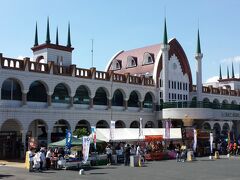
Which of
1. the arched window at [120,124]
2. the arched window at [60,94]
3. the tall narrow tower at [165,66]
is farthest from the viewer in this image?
the tall narrow tower at [165,66]

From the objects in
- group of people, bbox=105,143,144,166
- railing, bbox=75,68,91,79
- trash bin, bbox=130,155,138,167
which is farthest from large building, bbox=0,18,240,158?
trash bin, bbox=130,155,138,167

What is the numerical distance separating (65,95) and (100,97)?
5571 millimetres

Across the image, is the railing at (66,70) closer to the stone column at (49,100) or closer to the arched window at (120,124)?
the stone column at (49,100)

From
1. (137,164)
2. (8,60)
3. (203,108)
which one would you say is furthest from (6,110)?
(203,108)

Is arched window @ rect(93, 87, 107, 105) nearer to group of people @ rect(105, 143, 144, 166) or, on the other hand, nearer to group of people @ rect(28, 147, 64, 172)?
group of people @ rect(105, 143, 144, 166)

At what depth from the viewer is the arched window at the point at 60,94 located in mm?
44094

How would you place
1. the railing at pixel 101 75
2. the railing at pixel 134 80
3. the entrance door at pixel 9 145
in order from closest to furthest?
the entrance door at pixel 9 145 → the railing at pixel 101 75 → the railing at pixel 134 80

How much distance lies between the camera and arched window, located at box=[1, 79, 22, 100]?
39.4 meters

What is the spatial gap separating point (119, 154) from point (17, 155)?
13.0 metres

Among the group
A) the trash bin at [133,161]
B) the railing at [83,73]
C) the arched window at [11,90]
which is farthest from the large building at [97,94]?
the trash bin at [133,161]

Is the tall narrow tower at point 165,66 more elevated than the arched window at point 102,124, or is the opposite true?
the tall narrow tower at point 165,66

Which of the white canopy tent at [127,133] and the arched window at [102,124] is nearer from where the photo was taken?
the white canopy tent at [127,133]

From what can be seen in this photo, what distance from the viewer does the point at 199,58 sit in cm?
5947

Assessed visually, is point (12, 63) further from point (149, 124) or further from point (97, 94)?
point (149, 124)
